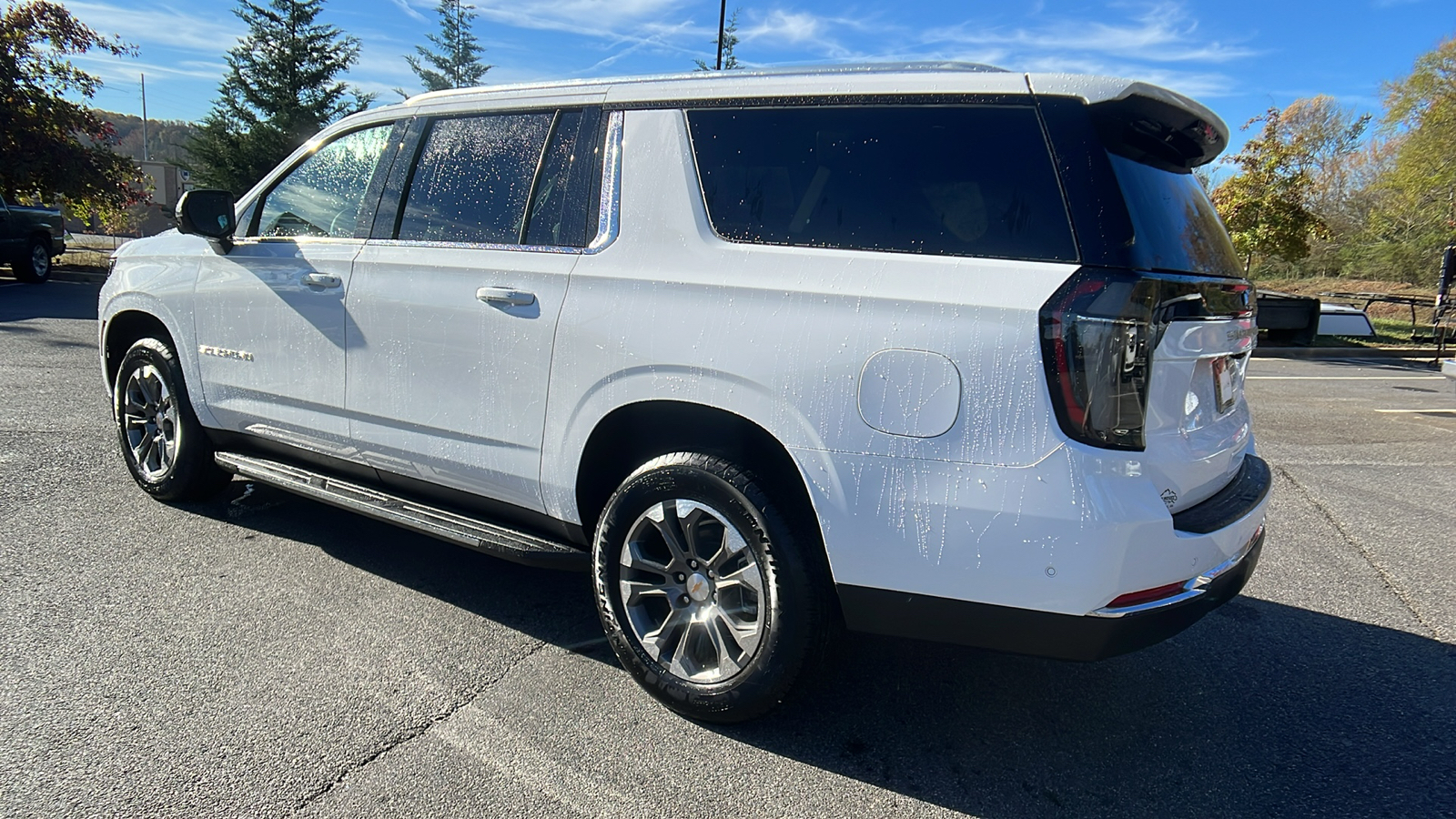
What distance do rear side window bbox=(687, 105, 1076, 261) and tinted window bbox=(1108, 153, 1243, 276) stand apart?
0.20 meters

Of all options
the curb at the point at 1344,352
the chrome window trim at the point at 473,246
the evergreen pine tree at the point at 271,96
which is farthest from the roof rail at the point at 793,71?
the evergreen pine tree at the point at 271,96

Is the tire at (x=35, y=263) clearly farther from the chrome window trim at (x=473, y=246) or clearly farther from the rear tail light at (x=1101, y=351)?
the rear tail light at (x=1101, y=351)

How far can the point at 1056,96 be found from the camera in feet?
7.30

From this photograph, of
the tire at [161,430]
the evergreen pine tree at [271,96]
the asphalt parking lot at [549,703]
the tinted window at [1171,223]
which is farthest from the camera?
the evergreen pine tree at [271,96]

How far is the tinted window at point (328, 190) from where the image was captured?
12.0ft

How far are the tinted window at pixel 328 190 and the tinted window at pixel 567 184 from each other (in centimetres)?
100

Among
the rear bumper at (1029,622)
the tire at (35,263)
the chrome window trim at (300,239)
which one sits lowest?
the tire at (35,263)

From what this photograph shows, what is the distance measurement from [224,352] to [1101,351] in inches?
146

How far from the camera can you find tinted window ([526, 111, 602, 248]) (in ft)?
9.67

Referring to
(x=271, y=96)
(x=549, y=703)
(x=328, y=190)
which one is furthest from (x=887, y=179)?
(x=271, y=96)

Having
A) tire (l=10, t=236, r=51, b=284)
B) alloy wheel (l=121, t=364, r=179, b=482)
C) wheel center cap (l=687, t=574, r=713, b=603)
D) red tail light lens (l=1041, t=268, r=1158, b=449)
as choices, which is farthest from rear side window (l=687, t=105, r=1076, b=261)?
tire (l=10, t=236, r=51, b=284)

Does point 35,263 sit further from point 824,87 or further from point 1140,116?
point 1140,116

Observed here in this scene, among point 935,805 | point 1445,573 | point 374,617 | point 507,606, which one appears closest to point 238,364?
point 374,617

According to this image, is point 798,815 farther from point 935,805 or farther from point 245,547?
point 245,547
